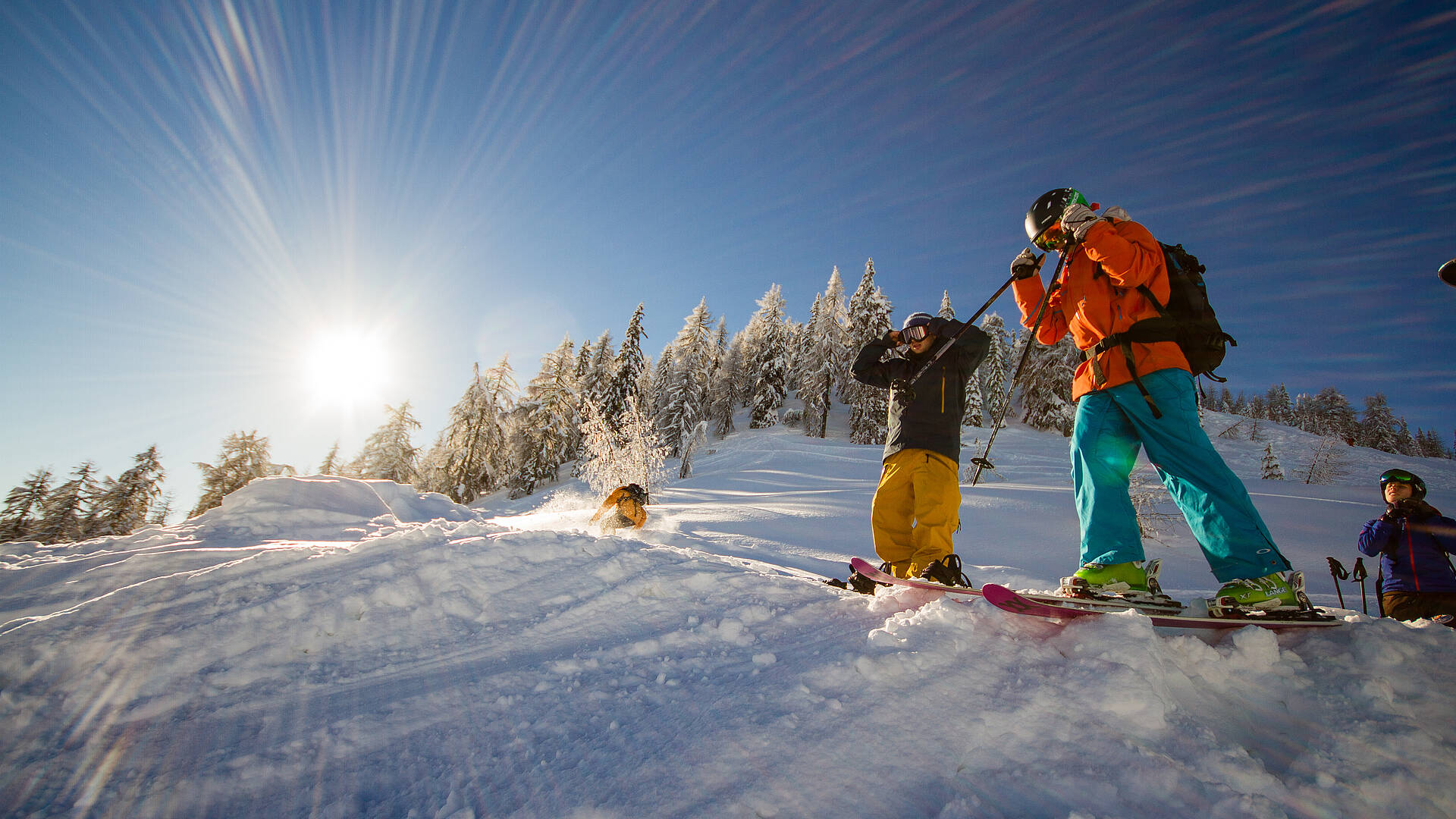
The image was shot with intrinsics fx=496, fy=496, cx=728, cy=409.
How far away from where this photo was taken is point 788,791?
1.17 metres

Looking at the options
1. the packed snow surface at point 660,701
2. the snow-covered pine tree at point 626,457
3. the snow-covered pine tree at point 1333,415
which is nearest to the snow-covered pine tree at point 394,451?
the snow-covered pine tree at point 626,457

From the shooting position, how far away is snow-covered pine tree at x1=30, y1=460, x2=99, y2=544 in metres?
20.8

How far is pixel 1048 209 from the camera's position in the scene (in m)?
2.89

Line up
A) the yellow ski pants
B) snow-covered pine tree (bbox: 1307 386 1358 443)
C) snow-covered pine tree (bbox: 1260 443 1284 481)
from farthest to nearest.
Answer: snow-covered pine tree (bbox: 1307 386 1358 443), snow-covered pine tree (bbox: 1260 443 1284 481), the yellow ski pants

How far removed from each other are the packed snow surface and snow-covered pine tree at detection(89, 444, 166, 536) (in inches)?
1203

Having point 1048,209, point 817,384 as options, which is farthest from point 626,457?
point 817,384

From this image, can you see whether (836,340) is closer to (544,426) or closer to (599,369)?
(599,369)

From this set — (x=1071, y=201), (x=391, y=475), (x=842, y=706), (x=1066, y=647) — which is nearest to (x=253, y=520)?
(x=842, y=706)

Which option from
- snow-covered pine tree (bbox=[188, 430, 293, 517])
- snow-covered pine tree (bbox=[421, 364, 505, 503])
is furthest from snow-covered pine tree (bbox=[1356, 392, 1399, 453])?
snow-covered pine tree (bbox=[188, 430, 293, 517])

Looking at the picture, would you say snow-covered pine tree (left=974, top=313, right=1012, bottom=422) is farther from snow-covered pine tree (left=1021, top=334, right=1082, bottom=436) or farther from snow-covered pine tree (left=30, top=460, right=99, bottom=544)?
snow-covered pine tree (left=30, top=460, right=99, bottom=544)

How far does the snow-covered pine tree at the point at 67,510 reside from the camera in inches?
819

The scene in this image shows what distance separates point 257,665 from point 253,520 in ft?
17.0

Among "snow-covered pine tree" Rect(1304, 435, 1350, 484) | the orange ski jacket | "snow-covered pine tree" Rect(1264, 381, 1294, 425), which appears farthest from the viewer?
"snow-covered pine tree" Rect(1264, 381, 1294, 425)

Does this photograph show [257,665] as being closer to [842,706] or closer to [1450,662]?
[842,706]
